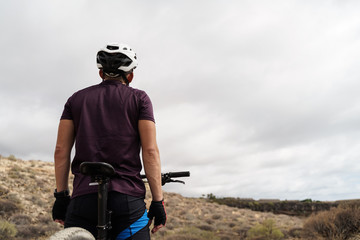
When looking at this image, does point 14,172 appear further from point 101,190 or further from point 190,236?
point 101,190

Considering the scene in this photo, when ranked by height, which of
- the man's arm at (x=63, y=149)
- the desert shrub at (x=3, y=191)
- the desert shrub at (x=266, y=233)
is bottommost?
the desert shrub at (x=266, y=233)

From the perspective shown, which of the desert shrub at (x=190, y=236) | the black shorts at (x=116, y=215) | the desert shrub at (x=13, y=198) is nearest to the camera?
the black shorts at (x=116, y=215)

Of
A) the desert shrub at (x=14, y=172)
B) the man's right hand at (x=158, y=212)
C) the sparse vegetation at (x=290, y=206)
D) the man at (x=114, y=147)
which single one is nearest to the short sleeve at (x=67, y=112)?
the man at (x=114, y=147)

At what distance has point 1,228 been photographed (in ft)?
38.4

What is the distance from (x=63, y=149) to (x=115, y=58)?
3.10ft

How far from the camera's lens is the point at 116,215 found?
240 centimetres

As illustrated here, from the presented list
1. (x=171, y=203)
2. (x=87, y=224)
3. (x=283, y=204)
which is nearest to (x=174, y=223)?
(x=171, y=203)

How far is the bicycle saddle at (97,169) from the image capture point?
2271 mm

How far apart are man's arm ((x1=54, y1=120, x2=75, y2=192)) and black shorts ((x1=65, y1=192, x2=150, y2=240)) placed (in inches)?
16.7

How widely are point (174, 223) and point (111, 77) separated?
778 inches

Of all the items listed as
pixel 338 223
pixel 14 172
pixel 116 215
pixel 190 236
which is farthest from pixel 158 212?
pixel 14 172

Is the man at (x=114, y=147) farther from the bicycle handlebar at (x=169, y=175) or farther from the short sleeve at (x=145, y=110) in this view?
the bicycle handlebar at (x=169, y=175)

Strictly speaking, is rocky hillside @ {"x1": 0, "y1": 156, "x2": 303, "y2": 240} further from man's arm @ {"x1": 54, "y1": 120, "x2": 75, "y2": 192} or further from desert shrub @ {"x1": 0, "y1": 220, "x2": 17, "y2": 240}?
man's arm @ {"x1": 54, "y1": 120, "x2": 75, "y2": 192}

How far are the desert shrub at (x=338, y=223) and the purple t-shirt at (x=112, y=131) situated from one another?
9683 millimetres
